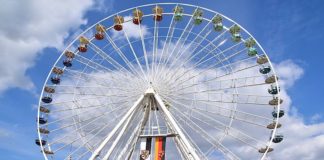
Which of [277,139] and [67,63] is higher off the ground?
[67,63]

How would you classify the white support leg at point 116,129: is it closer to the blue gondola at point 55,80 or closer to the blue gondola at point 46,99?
the blue gondola at point 46,99

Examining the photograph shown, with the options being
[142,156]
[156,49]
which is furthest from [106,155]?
[156,49]

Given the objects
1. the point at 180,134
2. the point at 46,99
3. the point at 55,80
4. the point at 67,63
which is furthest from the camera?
the point at 67,63

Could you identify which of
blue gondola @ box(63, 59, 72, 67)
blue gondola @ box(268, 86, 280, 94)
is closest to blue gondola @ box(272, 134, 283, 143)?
blue gondola @ box(268, 86, 280, 94)

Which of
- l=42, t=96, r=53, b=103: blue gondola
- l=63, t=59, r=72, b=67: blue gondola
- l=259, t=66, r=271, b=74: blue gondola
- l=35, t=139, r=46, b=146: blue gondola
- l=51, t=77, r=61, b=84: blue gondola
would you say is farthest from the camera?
l=63, t=59, r=72, b=67: blue gondola

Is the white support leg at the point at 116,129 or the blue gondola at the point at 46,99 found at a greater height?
the blue gondola at the point at 46,99

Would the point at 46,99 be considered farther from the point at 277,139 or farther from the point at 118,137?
the point at 277,139

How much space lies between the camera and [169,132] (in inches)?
1618

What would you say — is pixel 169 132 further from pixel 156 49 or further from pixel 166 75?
pixel 156 49

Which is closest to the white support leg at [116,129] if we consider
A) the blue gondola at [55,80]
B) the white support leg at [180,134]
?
the white support leg at [180,134]

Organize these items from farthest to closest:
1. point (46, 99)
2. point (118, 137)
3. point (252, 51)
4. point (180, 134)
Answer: point (46, 99), point (252, 51), point (118, 137), point (180, 134)

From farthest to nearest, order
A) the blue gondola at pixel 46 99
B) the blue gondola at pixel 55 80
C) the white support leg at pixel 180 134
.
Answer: the blue gondola at pixel 55 80 → the blue gondola at pixel 46 99 → the white support leg at pixel 180 134

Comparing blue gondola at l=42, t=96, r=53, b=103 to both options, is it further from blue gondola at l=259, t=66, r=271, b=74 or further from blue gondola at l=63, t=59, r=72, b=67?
blue gondola at l=259, t=66, r=271, b=74

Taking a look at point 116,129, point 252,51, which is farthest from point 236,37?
point 116,129
